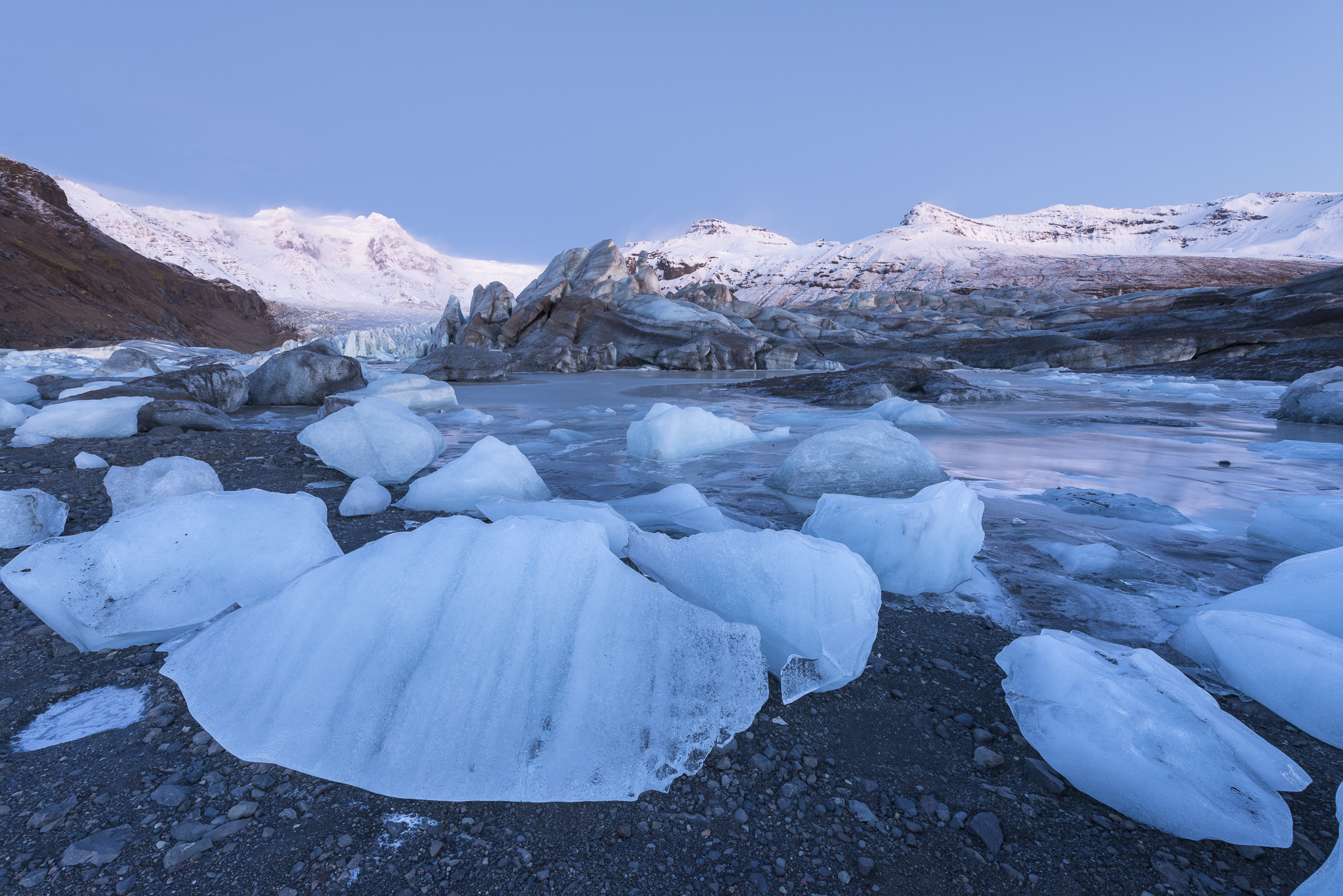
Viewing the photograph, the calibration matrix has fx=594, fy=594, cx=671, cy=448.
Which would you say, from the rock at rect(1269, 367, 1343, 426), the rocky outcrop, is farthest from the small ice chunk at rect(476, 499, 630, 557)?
the rocky outcrop

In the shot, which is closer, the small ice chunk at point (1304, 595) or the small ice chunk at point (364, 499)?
the small ice chunk at point (1304, 595)

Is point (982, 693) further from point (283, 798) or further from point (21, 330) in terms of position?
point (21, 330)

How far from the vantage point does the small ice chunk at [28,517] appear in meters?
1.92

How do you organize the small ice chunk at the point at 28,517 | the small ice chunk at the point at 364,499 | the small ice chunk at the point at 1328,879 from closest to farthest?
the small ice chunk at the point at 1328,879
the small ice chunk at the point at 28,517
the small ice chunk at the point at 364,499

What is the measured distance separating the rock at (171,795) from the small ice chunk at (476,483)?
152 cm

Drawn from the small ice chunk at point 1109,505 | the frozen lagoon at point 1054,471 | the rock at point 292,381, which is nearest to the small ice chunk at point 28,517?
the frozen lagoon at point 1054,471

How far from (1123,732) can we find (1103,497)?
7.37 ft

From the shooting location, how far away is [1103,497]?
9.34ft

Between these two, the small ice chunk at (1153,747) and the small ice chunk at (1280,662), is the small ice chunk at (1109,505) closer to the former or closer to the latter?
the small ice chunk at (1280,662)

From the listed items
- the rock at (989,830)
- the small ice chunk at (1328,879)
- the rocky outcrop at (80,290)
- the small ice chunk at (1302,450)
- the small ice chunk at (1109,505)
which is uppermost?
the rocky outcrop at (80,290)

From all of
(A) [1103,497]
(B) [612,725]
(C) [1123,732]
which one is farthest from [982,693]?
(A) [1103,497]

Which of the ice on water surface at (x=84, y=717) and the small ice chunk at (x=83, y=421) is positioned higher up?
the small ice chunk at (x=83, y=421)

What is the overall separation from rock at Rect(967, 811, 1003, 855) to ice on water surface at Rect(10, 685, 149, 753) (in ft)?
4.99

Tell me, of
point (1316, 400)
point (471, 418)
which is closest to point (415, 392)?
point (471, 418)
